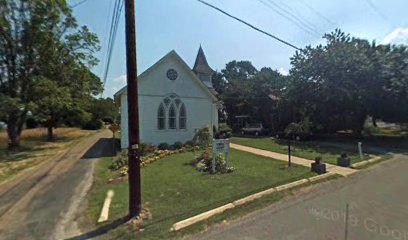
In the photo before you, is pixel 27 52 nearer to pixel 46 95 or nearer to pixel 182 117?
pixel 46 95

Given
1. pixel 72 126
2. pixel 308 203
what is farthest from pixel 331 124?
pixel 72 126

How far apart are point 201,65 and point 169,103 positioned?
23282mm

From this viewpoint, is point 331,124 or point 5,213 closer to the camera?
point 5,213

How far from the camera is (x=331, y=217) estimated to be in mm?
7422

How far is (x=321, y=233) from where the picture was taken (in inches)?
251

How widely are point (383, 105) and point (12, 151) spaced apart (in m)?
29.1

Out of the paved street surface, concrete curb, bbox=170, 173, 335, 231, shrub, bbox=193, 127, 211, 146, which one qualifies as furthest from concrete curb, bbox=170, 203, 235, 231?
shrub, bbox=193, 127, 211, 146

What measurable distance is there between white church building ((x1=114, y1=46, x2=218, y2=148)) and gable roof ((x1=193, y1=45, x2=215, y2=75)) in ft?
65.2

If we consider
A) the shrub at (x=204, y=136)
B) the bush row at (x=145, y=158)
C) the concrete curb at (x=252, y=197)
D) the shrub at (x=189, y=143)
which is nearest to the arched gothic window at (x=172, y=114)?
the shrub at (x=189, y=143)

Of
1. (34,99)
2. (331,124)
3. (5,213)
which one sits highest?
(34,99)

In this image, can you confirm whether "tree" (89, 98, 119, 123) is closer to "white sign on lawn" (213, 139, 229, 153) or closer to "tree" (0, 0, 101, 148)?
"tree" (0, 0, 101, 148)

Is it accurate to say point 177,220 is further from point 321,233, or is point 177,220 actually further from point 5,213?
point 5,213

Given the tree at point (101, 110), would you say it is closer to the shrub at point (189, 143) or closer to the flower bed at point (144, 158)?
the shrub at point (189, 143)

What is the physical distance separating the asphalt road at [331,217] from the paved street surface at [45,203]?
356 cm
